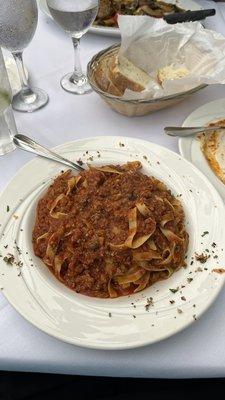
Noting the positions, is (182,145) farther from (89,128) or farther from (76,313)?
(76,313)

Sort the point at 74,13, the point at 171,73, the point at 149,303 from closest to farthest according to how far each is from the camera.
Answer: the point at 149,303 → the point at 74,13 → the point at 171,73

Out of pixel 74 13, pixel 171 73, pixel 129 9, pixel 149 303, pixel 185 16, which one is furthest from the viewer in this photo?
pixel 129 9

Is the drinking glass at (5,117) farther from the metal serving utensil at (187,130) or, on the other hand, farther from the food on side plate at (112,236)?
the metal serving utensil at (187,130)

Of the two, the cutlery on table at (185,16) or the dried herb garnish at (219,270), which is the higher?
Answer: the cutlery on table at (185,16)

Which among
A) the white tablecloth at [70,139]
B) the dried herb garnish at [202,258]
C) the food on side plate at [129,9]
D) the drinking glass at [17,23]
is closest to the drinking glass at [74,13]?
the drinking glass at [17,23]

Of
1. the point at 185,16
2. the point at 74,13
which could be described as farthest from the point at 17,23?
the point at 185,16

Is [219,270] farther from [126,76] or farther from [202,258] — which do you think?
[126,76]

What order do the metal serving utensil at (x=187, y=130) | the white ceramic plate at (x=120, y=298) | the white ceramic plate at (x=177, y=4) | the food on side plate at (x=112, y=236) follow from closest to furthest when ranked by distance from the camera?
the white ceramic plate at (x=120, y=298) → the food on side plate at (x=112, y=236) → the metal serving utensil at (x=187, y=130) → the white ceramic plate at (x=177, y=4)
